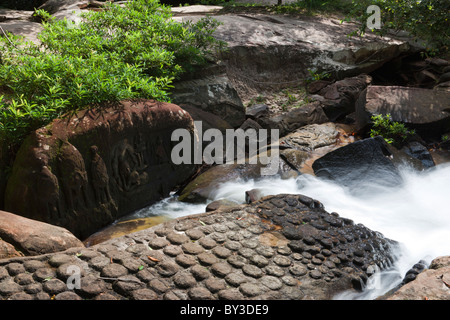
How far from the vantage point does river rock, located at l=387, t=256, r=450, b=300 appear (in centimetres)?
352

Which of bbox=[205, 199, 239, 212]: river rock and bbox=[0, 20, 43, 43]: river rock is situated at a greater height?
bbox=[0, 20, 43, 43]: river rock

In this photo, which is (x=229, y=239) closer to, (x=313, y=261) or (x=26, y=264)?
(x=313, y=261)

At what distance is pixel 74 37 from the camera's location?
6824 millimetres

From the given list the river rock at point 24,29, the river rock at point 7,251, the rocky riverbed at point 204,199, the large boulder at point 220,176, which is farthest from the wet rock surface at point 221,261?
the river rock at point 24,29

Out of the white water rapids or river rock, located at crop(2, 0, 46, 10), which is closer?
the white water rapids

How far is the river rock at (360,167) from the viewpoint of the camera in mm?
6465

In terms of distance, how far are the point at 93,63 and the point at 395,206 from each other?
15.1 feet

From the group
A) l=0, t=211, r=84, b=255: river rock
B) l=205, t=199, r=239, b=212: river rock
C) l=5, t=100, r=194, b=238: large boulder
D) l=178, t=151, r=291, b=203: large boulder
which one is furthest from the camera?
l=178, t=151, r=291, b=203: large boulder

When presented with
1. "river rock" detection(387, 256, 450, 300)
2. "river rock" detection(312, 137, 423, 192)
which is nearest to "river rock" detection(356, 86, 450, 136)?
"river rock" detection(312, 137, 423, 192)

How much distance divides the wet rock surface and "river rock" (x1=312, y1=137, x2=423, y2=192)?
1371 mm

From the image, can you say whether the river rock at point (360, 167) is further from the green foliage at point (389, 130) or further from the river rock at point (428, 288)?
the river rock at point (428, 288)

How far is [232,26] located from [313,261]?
721 centimetres

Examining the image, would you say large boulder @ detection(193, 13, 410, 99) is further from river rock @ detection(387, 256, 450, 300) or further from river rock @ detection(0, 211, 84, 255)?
river rock @ detection(387, 256, 450, 300)

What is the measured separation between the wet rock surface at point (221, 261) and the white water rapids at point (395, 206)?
19.0 inches
